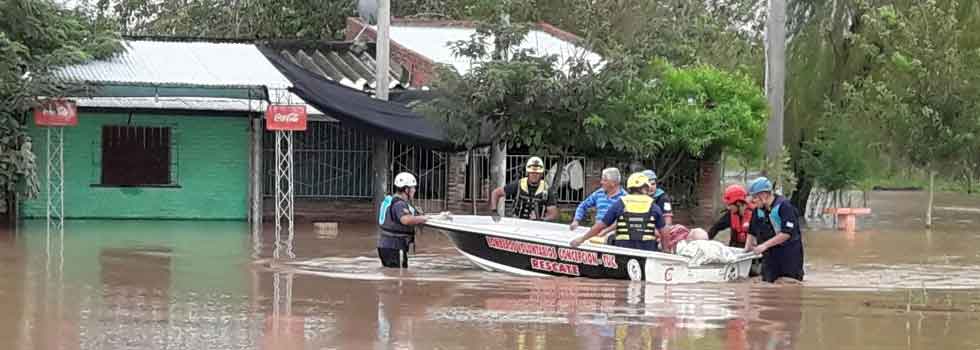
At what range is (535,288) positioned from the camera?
51.0 feet

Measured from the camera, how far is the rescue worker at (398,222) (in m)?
16.5

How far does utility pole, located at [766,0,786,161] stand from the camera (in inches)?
957

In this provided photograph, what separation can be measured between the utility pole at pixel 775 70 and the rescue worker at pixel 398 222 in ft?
31.1

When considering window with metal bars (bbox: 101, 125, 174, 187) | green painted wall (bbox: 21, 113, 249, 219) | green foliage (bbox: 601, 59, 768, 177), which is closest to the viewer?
green foliage (bbox: 601, 59, 768, 177)

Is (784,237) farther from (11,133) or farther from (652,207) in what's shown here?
(11,133)

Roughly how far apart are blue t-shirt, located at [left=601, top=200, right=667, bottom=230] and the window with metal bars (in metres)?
14.0

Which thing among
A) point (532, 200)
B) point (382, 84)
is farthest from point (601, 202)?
point (382, 84)

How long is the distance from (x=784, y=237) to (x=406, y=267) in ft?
15.8

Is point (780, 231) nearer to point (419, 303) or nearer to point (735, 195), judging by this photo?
point (735, 195)

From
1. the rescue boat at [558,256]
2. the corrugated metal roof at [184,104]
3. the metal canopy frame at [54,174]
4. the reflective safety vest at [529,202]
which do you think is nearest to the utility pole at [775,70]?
the reflective safety vest at [529,202]

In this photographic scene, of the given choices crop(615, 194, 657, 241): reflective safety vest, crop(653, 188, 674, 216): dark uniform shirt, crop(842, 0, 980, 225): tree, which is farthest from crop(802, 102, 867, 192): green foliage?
crop(615, 194, 657, 241): reflective safety vest

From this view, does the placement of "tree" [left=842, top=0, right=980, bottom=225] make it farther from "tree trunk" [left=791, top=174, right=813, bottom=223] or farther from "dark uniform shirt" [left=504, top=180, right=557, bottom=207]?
"dark uniform shirt" [left=504, top=180, right=557, bottom=207]

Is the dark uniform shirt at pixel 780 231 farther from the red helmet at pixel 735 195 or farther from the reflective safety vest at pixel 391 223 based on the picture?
the reflective safety vest at pixel 391 223

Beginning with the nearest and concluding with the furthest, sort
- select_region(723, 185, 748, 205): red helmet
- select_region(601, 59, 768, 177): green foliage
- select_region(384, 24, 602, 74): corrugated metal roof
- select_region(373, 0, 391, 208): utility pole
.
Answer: select_region(723, 185, 748, 205): red helmet → select_region(373, 0, 391, 208): utility pole → select_region(601, 59, 768, 177): green foliage → select_region(384, 24, 602, 74): corrugated metal roof
